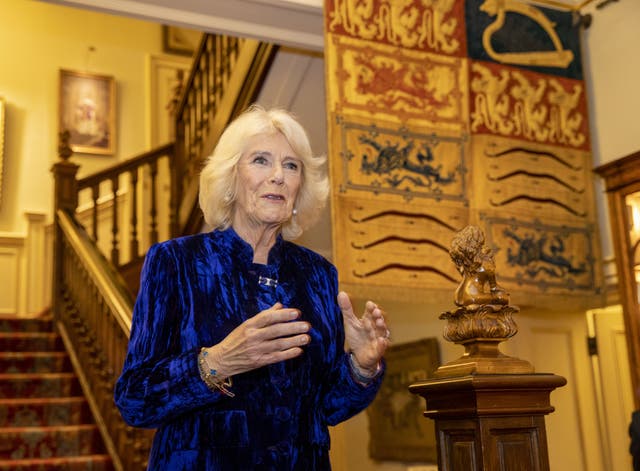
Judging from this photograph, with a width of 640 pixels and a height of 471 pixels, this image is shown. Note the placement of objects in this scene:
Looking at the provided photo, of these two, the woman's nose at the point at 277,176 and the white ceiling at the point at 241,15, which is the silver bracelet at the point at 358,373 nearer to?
the woman's nose at the point at 277,176

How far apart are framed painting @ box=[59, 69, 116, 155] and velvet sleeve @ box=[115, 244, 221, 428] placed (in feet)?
24.8

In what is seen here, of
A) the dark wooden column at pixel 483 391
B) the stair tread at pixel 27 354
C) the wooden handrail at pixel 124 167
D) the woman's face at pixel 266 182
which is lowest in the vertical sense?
the dark wooden column at pixel 483 391

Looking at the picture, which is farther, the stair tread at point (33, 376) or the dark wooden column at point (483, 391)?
the stair tread at point (33, 376)

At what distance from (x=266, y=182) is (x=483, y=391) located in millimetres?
682

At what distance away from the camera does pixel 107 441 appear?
489cm

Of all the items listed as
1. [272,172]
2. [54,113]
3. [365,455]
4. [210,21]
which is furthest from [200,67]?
[272,172]

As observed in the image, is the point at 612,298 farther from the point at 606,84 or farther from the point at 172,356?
the point at 172,356

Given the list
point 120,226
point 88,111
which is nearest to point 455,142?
point 120,226

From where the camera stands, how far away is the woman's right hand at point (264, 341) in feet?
5.00

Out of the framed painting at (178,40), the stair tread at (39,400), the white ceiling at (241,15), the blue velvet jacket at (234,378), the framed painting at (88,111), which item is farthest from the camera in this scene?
the framed painting at (178,40)

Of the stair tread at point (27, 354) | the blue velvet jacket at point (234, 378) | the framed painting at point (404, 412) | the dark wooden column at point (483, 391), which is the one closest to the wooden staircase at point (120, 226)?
the stair tread at point (27, 354)

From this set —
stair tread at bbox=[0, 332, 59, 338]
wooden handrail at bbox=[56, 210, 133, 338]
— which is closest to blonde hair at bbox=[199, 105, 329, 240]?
wooden handrail at bbox=[56, 210, 133, 338]

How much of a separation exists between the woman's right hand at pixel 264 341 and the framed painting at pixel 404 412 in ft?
15.2

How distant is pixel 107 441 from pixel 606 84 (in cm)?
395
